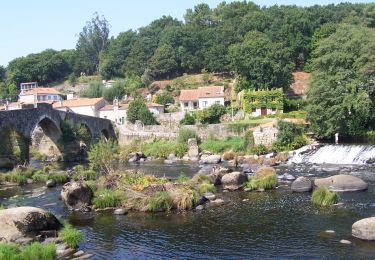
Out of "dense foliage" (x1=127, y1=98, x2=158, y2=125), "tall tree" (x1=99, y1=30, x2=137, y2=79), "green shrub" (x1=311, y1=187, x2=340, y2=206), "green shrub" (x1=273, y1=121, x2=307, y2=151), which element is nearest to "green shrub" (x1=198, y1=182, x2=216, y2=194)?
"green shrub" (x1=311, y1=187, x2=340, y2=206)

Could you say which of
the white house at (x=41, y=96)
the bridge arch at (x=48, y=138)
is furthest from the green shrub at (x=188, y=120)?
the white house at (x=41, y=96)

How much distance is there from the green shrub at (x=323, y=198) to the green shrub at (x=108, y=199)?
492 inches

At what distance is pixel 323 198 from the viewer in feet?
102

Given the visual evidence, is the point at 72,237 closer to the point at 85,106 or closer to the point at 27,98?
the point at 85,106

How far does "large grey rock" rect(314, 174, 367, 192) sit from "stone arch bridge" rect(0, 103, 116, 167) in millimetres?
32549

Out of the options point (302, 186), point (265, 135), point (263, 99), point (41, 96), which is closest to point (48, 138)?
point (265, 135)

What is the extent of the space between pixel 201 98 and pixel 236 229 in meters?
61.4

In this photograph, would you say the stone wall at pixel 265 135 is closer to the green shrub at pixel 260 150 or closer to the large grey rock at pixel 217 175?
the green shrub at pixel 260 150

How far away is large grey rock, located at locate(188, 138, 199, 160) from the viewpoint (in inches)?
2466

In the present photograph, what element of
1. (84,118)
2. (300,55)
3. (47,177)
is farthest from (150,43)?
(47,177)

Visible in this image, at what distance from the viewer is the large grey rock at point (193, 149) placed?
6264 centimetres

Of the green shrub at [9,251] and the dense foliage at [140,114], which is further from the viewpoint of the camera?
the dense foliage at [140,114]

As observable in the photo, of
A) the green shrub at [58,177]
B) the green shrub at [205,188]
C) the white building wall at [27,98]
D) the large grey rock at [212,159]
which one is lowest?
the large grey rock at [212,159]

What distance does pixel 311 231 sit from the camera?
997 inches
